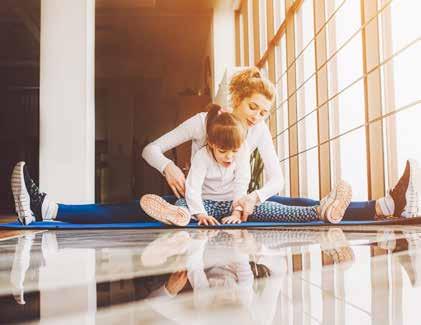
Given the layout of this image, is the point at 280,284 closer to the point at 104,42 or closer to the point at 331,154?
the point at 331,154

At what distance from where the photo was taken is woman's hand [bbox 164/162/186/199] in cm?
203

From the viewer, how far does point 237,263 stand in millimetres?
718

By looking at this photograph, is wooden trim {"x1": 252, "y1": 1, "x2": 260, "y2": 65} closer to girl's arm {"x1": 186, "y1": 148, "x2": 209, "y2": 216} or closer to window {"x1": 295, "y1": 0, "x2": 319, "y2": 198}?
window {"x1": 295, "y1": 0, "x2": 319, "y2": 198}

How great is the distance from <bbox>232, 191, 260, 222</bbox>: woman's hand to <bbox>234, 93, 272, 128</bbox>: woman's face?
305 mm

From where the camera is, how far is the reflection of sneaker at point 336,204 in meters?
1.90

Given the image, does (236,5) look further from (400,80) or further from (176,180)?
(176,180)

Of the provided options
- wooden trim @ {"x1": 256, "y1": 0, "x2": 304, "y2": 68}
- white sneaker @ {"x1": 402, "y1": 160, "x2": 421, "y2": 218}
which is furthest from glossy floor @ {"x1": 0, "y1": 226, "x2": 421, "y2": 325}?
wooden trim @ {"x1": 256, "y1": 0, "x2": 304, "y2": 68}

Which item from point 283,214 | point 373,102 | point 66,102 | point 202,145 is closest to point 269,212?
point 283,214

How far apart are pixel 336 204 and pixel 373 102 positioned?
495 mm

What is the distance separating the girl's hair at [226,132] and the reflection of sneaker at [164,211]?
293mm

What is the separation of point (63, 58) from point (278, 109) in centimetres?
142

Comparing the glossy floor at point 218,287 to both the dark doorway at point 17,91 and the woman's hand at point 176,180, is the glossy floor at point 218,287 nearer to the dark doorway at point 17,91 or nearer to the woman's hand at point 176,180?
the woman's hand at point 176,180

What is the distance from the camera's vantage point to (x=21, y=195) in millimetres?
2082

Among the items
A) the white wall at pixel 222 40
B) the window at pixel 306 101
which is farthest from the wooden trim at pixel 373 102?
the white wall at pixel 222 40
